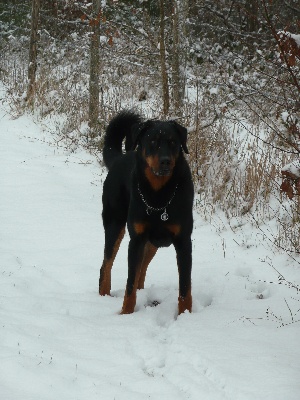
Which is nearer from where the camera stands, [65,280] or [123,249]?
[65,280]

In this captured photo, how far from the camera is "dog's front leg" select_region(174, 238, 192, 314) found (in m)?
3.62

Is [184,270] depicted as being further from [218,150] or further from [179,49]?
[179,49]

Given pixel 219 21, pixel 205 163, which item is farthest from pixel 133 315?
pixel 219 21

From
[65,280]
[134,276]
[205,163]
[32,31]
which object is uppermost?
[32,31]

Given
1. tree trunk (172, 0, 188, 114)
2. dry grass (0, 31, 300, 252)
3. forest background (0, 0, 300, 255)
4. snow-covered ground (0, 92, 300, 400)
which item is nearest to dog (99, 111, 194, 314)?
snow-covered ground (0, 92, 300, 400)

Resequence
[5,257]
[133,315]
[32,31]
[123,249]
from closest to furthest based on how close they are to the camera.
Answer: [133,315] < [5,257] < [123,249] < [32,31]

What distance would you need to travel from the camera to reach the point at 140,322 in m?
3.51

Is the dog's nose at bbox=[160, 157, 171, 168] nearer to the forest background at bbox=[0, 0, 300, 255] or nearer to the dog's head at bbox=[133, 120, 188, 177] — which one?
the dog's head at bbox=[133, 120, 188, 177]

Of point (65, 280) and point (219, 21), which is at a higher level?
point (219, 21)

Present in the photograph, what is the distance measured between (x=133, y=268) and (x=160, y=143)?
932 millimetres

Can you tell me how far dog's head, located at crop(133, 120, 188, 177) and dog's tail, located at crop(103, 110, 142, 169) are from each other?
0.66m

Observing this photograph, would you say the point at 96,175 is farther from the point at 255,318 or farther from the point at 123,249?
the point at 255,318

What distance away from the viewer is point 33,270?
15.3ft

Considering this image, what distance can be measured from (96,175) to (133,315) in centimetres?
458
